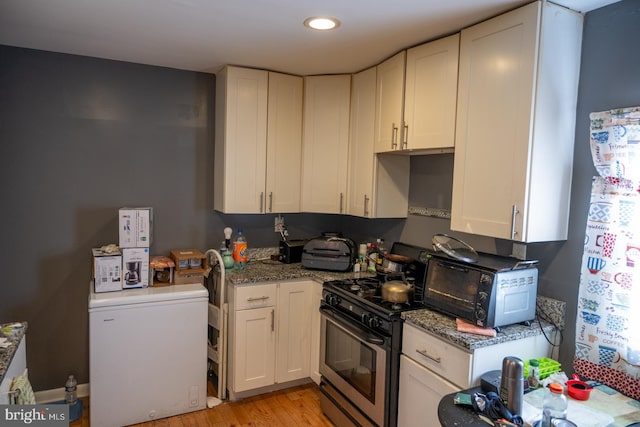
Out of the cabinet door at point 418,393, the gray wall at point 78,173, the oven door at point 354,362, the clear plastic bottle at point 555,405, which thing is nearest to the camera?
the clear plastic bottle at point 555,405

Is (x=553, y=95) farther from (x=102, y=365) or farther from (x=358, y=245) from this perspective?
(x=102, y=365)

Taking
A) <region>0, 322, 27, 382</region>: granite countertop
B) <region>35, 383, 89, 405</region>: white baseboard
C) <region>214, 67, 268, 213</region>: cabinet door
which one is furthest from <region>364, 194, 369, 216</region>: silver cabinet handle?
<region>35, 383, 89, 405</region>: white baseboard

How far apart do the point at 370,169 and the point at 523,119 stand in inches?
48.2

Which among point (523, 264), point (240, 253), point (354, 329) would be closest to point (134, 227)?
point (240, 253)

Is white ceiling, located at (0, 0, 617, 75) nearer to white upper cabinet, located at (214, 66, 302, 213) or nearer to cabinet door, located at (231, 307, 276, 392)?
white upper cabinet, located at (214, 66, 302, 213)

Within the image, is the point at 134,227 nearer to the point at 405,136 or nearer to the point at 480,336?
the point at 405,136

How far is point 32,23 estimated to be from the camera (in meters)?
2.22

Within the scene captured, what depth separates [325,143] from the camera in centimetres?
319

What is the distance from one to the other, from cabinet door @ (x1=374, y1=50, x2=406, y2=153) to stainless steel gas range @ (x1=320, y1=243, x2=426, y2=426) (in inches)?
30.8

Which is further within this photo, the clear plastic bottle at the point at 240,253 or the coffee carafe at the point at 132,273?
the clear plastic bottle at the point at 240,253

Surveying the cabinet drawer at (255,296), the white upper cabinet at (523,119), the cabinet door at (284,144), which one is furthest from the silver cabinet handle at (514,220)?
the cabinet door at (284,144)

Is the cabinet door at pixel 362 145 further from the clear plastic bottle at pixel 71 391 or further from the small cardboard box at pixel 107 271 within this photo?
the clear plastic bottle at pixel 71 391

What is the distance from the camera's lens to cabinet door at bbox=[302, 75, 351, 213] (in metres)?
3.12

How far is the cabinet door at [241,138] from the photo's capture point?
295 cm
